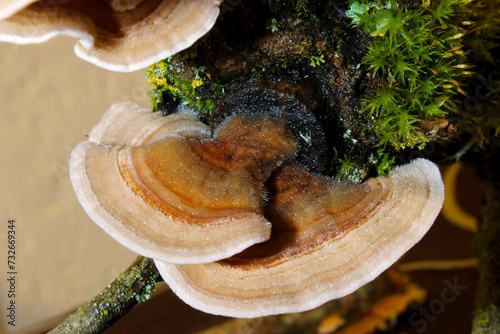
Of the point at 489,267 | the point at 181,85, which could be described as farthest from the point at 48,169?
the point at 489,267

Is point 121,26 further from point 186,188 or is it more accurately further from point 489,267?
point 489,267

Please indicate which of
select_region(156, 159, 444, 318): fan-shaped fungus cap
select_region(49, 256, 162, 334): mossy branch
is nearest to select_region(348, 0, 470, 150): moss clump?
select_region(156, 159, 444, 318): fan-shaped fungus cap

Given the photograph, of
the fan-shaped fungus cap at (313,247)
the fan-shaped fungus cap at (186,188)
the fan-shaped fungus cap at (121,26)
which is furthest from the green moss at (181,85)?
the fan-shaped fungus cap at (313,247)

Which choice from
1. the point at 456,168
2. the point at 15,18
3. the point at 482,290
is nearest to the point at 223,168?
the point at 15,18

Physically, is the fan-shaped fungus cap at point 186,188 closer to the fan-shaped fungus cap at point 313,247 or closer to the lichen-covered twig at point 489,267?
the fan-shaped fungus cap at point 313,247

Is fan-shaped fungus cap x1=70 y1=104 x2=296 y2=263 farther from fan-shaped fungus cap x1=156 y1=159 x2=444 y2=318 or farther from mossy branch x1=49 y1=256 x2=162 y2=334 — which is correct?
mossy branch x1=49 y1=256 x2=162 y2=334

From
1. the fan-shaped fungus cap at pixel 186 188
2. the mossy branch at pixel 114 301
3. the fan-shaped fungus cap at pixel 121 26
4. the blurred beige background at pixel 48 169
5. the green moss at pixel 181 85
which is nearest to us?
the fan-shaped fungus cap at pixel 121 26
